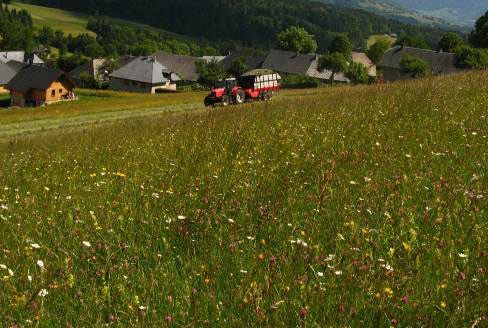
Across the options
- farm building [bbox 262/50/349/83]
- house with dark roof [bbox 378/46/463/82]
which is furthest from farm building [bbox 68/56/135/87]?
house with dark roof [bbox 378/46/463/82]

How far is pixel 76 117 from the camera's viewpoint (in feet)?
128

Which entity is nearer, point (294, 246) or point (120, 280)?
point (120, 280)

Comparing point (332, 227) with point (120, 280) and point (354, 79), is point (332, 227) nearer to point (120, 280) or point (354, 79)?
point (120, 280)

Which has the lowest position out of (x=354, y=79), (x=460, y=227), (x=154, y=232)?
(x=354, y=79)

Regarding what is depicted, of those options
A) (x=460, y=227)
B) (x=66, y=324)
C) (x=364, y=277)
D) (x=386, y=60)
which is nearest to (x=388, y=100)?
(x=460, y=227)

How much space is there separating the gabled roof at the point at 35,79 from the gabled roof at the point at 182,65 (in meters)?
54.0

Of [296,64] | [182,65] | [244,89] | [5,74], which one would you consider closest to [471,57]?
[296,64]

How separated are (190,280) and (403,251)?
71.0 inches

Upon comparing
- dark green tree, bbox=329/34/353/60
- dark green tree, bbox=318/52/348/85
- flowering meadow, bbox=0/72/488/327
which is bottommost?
dark green tree, bbox=318/52/348/85

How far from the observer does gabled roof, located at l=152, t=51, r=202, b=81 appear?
143 metres

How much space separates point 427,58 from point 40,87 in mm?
87457

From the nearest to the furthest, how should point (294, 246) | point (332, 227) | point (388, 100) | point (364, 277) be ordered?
point (364, 277), point (294, 246), point (332, 227), point (388, 100)

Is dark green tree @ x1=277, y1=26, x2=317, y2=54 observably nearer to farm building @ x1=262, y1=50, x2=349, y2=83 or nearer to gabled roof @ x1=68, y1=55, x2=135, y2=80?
farm building @ x1=262, y1=50, x2=349, y2=83

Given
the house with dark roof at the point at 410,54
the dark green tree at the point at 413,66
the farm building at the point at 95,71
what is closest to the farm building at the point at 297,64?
the house with dark roof at the point at 410,54
